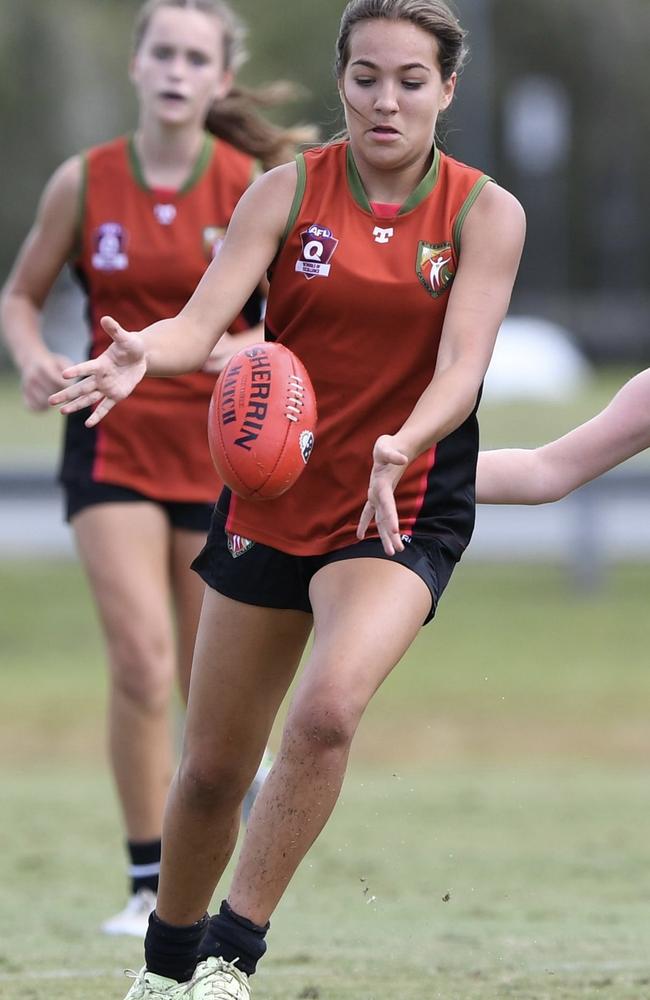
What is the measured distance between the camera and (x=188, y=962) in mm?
4340

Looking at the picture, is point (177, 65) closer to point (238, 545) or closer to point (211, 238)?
point (211, 238)

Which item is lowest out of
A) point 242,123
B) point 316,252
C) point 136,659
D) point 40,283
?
point 136,659

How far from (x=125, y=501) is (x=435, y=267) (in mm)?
1995

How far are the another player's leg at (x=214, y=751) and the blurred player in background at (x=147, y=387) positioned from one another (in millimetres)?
1526

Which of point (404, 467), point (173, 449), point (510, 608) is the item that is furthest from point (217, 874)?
point (510, 608)

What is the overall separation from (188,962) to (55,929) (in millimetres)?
1789

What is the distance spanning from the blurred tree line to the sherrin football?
44.0 m

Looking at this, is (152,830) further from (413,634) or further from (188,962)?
(413,634)

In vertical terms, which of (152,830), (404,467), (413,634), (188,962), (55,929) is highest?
(404,467)

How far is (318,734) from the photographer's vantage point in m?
3.94

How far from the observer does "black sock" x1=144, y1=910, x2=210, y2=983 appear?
4.33m

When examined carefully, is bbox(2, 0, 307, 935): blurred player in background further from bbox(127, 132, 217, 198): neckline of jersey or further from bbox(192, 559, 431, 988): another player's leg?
bbox(192, 559, 431, 988): another player's leg

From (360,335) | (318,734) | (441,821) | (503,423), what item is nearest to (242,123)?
(360,335)

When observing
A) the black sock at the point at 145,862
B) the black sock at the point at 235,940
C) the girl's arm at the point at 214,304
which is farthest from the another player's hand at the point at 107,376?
the black sock at the point at 145,862
